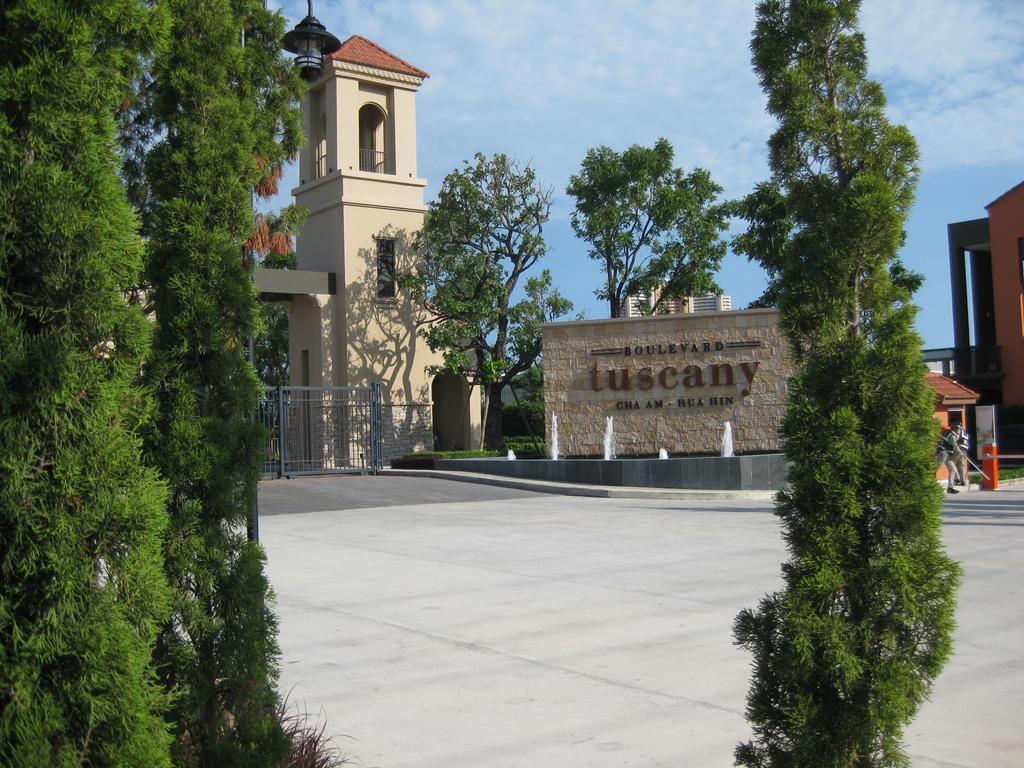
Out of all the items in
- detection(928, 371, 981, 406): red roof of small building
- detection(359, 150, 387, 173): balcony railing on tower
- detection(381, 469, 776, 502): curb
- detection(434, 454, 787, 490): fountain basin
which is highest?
detection(359, 150, 387, 173): balcony railing on tower

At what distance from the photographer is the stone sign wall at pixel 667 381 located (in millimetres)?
23109

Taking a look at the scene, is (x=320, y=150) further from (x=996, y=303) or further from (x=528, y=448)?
(x=996, y=303)

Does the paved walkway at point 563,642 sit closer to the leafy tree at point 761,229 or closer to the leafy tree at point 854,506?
the leafy tree at point 854,506

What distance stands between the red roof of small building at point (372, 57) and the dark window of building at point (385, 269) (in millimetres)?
5930

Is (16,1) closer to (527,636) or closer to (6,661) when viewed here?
(6,661)

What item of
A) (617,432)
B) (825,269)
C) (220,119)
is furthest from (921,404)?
(617,432)

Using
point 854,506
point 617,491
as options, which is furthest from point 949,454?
point 854,506

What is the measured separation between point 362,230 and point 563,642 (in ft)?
84.6

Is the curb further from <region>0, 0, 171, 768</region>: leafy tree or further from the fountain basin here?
<region>0, 0, 171, 768</region>: leafy tree

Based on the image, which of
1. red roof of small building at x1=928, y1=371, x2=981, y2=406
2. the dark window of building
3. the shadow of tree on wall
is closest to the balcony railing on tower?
the shadow of tree on wall

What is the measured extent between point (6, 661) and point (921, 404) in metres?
3.07

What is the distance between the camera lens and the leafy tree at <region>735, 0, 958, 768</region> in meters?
3.39

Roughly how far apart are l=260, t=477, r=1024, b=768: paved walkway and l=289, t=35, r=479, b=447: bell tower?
17.2 m

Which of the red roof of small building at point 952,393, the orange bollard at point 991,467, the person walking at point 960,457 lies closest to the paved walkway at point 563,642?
the person walking at point 960,457
